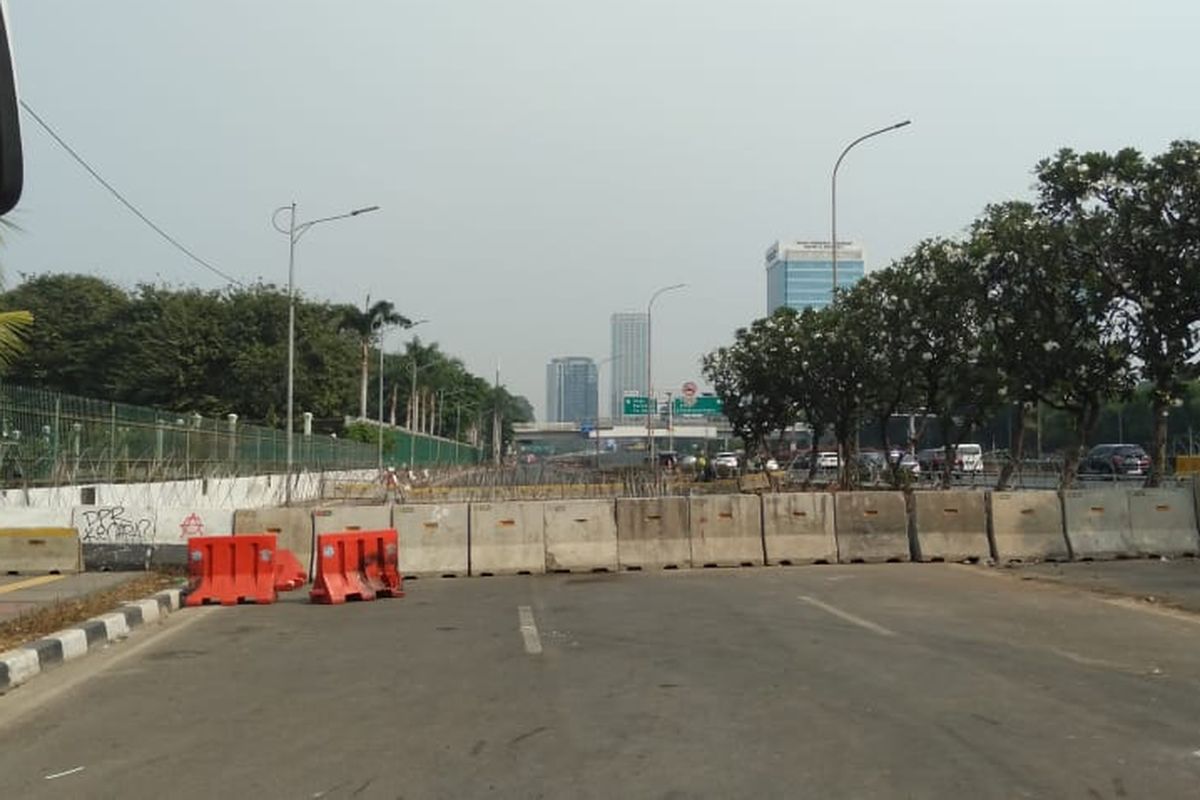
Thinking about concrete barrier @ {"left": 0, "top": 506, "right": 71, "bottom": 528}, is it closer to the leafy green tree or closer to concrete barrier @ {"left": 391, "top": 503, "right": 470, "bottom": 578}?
concrete barrier @ {"left": 391, "top": 503, "right": 470, "bottom": 578}

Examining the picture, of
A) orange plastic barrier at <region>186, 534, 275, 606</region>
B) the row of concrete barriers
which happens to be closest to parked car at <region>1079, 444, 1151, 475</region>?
the row of concrete barriers

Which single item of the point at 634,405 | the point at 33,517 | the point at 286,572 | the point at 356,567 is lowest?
the point at 286,572

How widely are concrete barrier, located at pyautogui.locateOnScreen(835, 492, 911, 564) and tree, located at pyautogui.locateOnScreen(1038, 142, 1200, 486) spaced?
751cm

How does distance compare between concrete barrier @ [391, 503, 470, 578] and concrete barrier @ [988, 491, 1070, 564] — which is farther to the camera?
concrete barrier @ [988, 491, 1070, 564]

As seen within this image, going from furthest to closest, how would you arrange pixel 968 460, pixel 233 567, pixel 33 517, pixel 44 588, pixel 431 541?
pixel 968 460 → pixel 33 517 → pixel 431 541 → pixel 44 588 → pixel 233 567

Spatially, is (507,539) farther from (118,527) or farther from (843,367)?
(843,367)

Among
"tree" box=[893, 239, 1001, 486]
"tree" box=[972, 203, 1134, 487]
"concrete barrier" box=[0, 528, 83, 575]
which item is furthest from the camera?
"tree" box=[893, 239, 1001, 486]

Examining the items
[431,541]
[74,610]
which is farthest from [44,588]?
[431,541]

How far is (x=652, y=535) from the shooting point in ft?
57.8

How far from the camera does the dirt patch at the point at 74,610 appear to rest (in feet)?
34.7

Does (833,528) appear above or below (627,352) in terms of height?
below

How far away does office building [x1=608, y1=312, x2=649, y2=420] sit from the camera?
137m

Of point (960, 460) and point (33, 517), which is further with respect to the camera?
point (960, 460)

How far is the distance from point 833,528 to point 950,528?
74.7 inches
